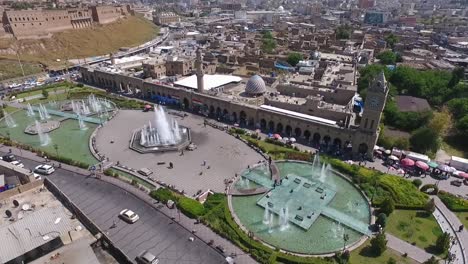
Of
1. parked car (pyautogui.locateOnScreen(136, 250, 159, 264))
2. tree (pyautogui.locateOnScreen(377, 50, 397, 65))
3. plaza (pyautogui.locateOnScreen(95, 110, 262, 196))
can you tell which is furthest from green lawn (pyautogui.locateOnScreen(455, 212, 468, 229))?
tree (pyautogui.locateOnScreen(377, 50, 397, 65))

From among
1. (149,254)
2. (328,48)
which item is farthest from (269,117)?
(328,48)

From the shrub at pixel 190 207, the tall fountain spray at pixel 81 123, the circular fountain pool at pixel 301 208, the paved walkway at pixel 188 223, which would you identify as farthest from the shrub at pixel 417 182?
the tall fountain spray at pixel 81 123

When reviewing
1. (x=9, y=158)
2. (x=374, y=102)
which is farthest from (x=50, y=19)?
(x=374, y=102)

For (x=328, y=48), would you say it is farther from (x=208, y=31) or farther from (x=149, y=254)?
(x=149, y=254)

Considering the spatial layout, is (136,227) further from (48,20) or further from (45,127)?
(48,20)

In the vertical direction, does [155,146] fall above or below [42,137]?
above
